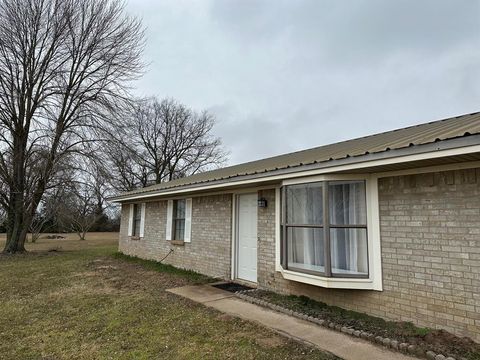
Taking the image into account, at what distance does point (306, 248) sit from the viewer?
547 cm

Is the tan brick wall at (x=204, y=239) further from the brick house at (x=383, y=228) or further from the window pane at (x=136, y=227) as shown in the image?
the window pane at (x=136, y=227)

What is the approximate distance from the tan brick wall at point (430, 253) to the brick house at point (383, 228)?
1 cm

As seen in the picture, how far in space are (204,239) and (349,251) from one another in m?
4.69

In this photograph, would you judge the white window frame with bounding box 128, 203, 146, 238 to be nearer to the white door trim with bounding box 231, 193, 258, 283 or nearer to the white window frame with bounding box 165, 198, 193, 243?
the white window frame with bounding box 165, 198, 193, 243

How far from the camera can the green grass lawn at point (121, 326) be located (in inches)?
149

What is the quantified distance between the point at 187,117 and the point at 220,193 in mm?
27406

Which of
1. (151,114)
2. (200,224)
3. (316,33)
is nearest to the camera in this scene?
(200,224)

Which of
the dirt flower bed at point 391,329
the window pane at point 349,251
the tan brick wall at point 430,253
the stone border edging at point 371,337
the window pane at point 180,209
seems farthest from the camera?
the window pane at point 180,209

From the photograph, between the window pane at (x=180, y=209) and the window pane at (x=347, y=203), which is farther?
the window pane at (x=180, y=209)

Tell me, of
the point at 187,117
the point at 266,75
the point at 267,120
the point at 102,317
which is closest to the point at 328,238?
the point at 102,317

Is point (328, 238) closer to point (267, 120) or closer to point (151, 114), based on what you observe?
point (267, 120)

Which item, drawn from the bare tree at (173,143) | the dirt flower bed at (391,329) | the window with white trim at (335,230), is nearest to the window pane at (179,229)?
the dirt flower bed at (391,329)

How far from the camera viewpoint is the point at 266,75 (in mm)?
16766

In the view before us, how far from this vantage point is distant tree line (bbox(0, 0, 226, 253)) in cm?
1400
